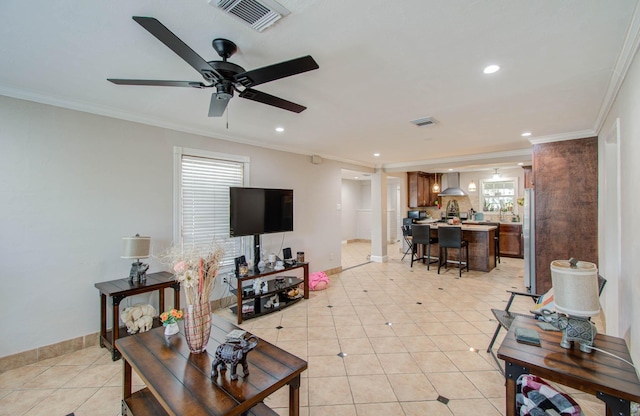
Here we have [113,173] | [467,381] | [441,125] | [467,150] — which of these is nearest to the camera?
[467,381]

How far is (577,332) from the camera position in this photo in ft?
5.15

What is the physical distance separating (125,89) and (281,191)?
232 cm

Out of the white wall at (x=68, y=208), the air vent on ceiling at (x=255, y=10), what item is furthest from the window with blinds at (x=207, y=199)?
the air vent on ceiling at (x=255, y=10)

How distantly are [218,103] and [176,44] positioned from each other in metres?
0.64

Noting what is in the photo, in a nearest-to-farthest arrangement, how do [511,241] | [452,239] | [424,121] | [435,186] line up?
[424,121] → [452,239] → [511,241] → [435,186]

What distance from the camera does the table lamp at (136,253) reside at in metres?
2.81

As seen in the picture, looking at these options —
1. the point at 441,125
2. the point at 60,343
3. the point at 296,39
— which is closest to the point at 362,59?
the point at 296,39

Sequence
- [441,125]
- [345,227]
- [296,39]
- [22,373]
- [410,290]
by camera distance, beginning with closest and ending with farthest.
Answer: [296,39]
[22,373]
[441,125]
[410,290]
[345,227]

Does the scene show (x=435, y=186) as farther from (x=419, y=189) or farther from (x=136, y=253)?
(x=136, y=253)

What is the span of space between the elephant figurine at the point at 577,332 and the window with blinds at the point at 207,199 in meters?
3.24

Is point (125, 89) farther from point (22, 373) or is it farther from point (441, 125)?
point (441, 125)

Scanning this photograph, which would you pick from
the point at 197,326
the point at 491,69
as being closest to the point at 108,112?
the point at 197,326

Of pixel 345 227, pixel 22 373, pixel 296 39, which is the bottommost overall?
pixel 22 373

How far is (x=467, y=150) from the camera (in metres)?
5.17
